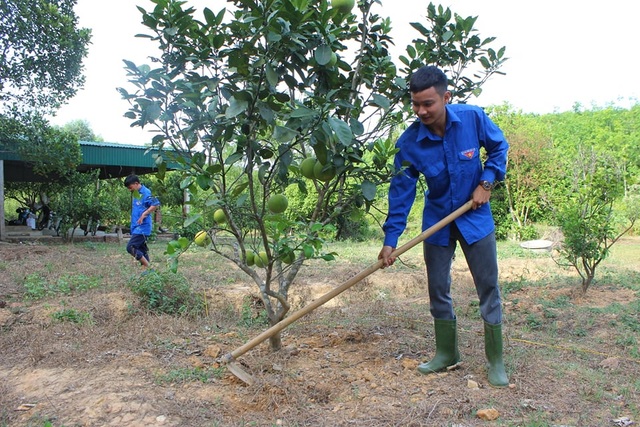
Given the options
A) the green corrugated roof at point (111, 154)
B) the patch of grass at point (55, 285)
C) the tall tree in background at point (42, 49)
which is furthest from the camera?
the green corrugated roof at point (111, 154)

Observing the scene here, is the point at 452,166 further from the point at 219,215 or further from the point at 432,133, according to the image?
the point at 219,215

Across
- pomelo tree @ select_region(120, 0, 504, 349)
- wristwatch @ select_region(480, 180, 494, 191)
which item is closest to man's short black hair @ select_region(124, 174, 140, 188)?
pomelo tree @ select_region(120, 0, 504, 349)

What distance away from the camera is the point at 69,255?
30.8 feet

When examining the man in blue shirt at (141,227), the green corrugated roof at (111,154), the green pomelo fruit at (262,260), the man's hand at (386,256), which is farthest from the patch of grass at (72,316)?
the green corrugated roof at (111,154)

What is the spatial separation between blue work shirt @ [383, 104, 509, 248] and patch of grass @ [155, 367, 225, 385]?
1288 mm

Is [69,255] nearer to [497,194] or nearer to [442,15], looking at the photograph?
[442,15]

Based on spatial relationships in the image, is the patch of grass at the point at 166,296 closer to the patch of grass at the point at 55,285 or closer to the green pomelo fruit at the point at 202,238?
the patch of grass at the point at 55,285

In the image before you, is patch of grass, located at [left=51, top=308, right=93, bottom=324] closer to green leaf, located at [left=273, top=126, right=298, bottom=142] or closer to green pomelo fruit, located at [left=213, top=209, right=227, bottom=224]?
green pomelo fruit, located at [left=213, top=209, right=227, bottom=224]

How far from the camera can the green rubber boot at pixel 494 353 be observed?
117 inches

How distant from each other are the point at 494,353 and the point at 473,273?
1.57ft

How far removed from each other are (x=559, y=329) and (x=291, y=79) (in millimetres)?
3209

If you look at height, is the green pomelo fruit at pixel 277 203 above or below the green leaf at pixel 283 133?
below

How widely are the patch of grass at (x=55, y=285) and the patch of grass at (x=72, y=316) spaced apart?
106 cm

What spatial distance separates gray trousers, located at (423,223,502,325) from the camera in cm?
297
